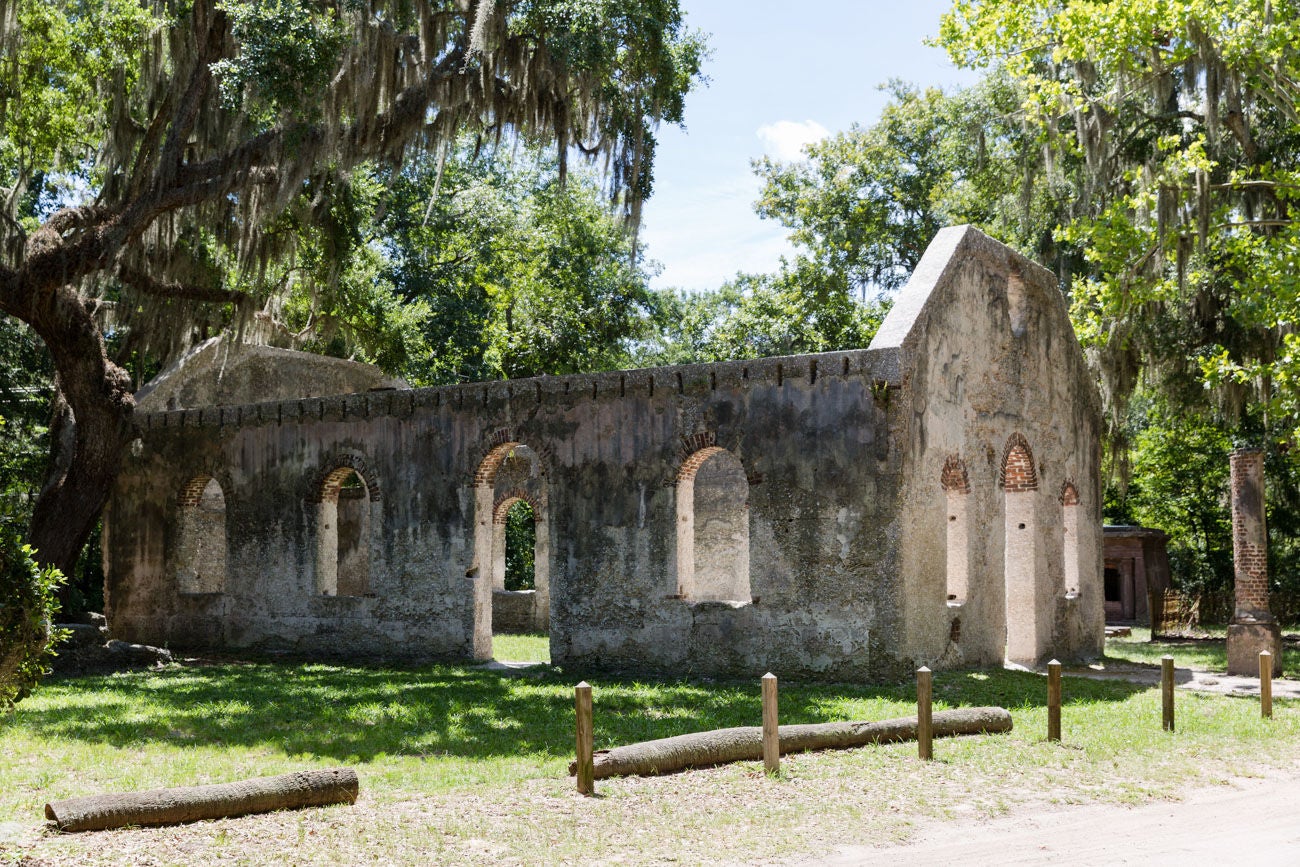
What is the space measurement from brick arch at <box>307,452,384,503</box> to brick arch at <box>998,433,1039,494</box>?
30.2 feet

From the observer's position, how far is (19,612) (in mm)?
7094

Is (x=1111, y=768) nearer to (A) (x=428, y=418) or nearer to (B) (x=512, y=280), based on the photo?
(A) (x=428, y=418)

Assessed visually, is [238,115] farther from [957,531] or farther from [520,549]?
[520,549]

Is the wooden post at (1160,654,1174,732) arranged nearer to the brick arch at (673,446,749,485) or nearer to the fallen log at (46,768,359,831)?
the brick arch at (673,446,749,485)

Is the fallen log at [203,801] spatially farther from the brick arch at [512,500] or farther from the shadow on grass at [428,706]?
the brick arch at [512,500]

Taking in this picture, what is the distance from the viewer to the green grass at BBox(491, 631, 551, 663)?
18.5 meters

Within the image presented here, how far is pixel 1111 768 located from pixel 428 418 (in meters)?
11.2

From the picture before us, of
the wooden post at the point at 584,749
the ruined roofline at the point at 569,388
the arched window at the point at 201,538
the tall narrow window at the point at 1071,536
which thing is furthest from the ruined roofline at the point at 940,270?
the arched window at the point at 201,538

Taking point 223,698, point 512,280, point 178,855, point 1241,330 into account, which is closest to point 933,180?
point 512,280

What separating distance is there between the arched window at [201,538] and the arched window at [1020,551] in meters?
12.3

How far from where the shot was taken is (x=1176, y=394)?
22578mm

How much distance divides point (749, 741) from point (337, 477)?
Answer: 439 inches

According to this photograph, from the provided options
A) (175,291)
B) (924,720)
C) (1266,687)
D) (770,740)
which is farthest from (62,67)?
(1266,687)

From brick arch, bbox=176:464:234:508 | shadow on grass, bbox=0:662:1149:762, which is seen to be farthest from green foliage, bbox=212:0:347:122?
shadow on grass, bbox=0:662:1149:762
